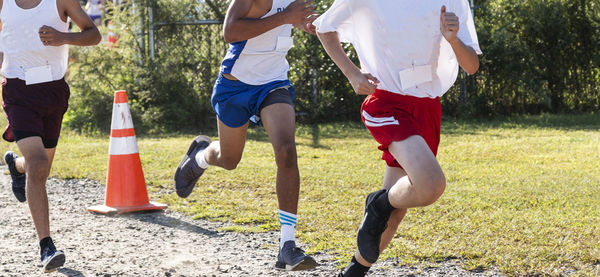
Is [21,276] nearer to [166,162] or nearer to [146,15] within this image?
[166,162]

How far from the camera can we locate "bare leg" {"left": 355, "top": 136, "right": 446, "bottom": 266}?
13.0 feet

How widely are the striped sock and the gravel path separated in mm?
305

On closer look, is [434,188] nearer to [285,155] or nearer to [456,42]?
[456,42]

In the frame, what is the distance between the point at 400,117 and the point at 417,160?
0.97 feet

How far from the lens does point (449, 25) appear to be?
13.0 feet

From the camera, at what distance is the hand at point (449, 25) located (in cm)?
395

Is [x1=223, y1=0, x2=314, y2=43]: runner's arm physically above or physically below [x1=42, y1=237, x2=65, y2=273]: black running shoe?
above

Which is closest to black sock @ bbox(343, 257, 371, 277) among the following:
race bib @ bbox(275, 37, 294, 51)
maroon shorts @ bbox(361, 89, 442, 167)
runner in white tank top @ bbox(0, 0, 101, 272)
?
maroon shorts @ bbox(361, 89, 442, 167)

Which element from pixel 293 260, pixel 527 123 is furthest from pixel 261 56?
pixel 527 123

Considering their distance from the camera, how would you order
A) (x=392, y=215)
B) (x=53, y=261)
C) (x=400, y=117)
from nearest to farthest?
(x=400, y=117), (x=392, y=215), (x=53, y=261)

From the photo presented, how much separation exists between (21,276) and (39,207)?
47cm

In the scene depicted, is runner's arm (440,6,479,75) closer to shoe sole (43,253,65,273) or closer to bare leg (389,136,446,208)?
bare leg (389,136,446,208)

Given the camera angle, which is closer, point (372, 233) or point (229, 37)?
point (372, 233)

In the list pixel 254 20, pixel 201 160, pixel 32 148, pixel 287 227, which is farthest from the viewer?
pixel 201 160
